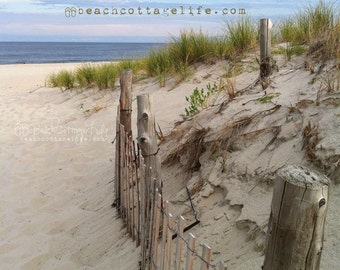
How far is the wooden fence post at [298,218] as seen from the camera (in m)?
1.19

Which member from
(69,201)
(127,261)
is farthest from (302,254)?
(69,201)

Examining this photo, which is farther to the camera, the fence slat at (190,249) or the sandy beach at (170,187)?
the sandy beach at (170,187)

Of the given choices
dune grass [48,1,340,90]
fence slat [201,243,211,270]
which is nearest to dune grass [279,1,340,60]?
dune grass [48,1,340,90]

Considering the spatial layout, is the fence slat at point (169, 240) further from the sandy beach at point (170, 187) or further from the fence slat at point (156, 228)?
the sandy beach at point (170, 187)

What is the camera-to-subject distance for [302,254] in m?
1.25

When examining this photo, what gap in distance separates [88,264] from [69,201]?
1.33 meters

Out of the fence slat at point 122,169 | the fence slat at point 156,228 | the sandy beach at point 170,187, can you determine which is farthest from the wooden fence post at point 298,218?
the fence slat at point 122,169

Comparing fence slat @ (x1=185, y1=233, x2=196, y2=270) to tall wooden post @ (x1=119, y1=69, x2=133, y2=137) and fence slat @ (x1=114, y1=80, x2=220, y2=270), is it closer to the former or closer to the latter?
fence slat @ (x1=114, y1=80, x2=220, y2=270)

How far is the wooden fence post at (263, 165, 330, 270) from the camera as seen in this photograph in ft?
3.90

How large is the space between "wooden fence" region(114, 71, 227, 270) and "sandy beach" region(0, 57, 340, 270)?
0.59 feet

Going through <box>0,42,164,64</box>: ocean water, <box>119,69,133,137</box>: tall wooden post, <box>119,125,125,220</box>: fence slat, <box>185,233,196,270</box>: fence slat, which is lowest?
<box>0,42,164,64</box>: ocean water

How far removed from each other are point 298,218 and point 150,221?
1341 millimetres

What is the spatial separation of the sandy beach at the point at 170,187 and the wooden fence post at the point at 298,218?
2.88 ft

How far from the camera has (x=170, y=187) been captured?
12.0ft
